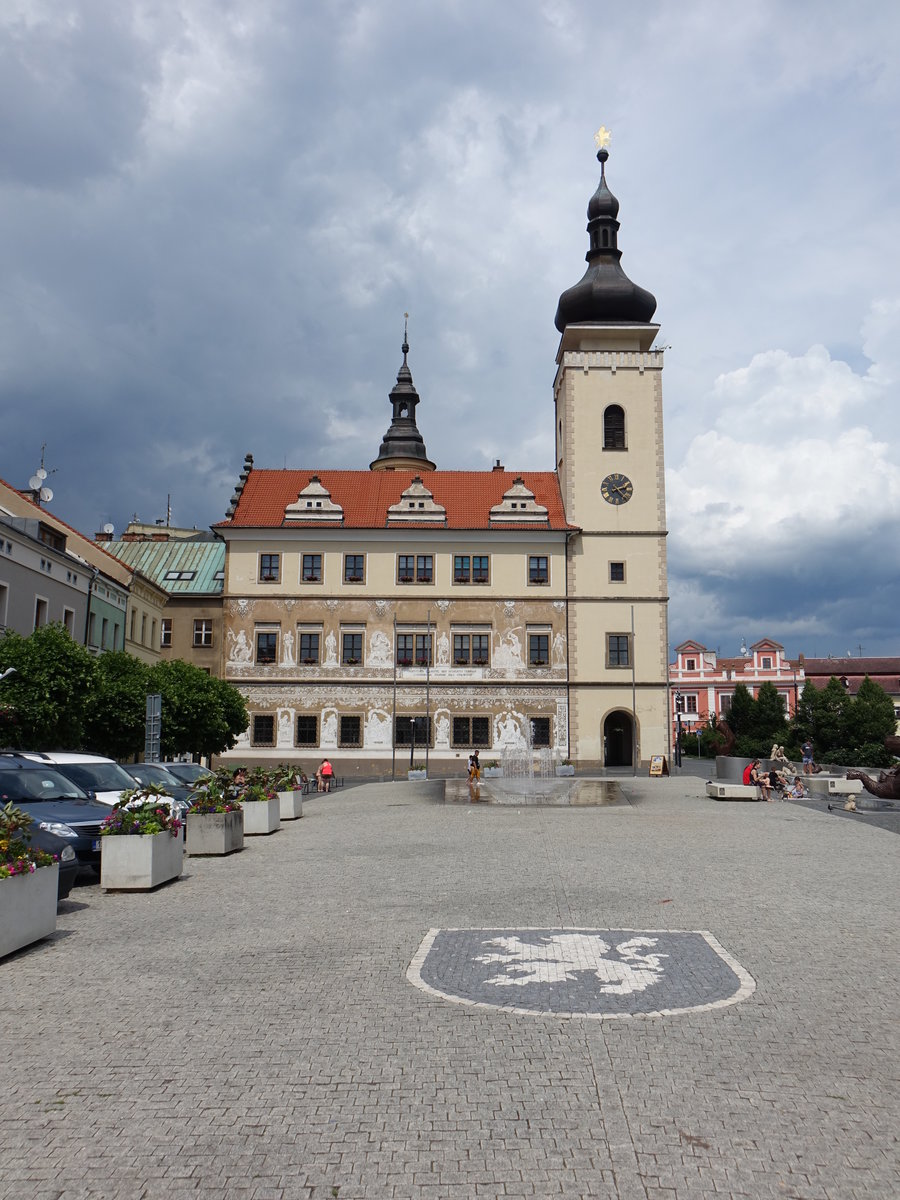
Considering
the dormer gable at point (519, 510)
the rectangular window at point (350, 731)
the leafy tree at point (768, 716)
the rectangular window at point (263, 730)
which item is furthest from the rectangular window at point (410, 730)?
the leafy tree at point (768, 716)

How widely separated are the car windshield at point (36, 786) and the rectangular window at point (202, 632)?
136 feet

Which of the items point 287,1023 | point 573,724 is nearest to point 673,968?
point 287,1023

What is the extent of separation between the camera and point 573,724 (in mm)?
52812

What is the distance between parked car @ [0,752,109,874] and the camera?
1383 centimetres

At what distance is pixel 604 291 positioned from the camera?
5575 cm

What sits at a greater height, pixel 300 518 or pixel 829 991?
pixel 300 518

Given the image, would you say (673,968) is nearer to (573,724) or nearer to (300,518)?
(573,724)

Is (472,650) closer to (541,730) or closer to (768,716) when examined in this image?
(541,730)

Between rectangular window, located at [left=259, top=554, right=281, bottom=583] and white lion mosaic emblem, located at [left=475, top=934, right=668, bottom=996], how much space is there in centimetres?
4606

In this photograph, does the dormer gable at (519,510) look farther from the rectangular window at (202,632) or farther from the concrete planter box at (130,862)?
the concrete planter box at (130,862)

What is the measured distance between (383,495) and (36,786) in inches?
1709

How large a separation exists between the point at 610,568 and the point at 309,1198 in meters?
51.1

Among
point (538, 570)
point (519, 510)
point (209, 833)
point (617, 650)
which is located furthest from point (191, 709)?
point (617, 650)

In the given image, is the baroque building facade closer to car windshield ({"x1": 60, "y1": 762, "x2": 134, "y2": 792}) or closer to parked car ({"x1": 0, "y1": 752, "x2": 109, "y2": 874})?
car windshield ({"x1": 60, "y1": 762, "x2": 134, "y2": 792})
